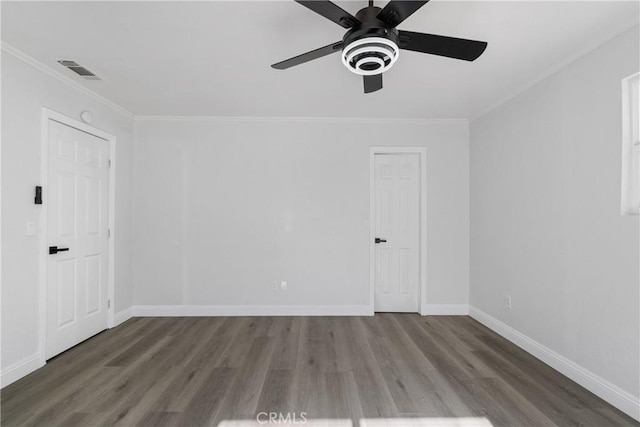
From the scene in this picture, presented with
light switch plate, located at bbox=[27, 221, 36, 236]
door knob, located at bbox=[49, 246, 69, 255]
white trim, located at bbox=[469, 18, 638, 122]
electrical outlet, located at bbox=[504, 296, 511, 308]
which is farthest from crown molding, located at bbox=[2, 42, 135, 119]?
electrical outlet, located at bbox=[504, 296, 511, 308]

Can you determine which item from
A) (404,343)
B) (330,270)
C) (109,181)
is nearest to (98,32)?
(109,181)

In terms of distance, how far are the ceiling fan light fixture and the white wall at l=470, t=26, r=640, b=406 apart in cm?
173

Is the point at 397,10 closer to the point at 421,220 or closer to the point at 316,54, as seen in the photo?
the point at 316,54

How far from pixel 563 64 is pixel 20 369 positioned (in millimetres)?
5084

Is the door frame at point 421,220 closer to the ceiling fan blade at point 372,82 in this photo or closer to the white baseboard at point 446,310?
the white baseboard at point 446,310

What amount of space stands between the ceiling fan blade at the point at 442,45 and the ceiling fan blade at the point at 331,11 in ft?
0.97

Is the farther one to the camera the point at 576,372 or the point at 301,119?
Result: the point at 301,119

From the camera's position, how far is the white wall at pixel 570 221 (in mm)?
2064

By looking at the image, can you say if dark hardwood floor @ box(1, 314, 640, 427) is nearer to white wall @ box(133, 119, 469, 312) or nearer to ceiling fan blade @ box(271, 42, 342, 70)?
white wall @ box(133, 119, 469, 312)

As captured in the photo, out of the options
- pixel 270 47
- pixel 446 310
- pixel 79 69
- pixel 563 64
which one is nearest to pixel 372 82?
pixel 270 47

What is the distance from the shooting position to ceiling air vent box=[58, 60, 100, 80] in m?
2.55

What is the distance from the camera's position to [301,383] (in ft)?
7.71

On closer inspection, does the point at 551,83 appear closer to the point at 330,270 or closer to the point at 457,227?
the point at 457,227
